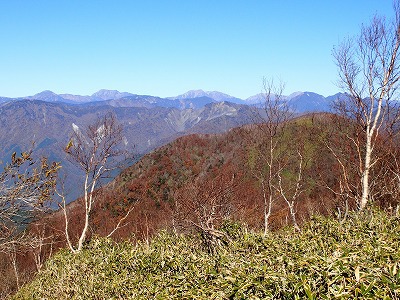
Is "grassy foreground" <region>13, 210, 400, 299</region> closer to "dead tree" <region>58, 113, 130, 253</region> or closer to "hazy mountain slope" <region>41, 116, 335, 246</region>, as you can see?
"dead tree" <region>58, 113, 130, 253</region>

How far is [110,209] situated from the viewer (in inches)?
3733

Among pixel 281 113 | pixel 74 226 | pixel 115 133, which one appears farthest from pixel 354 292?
pixel 74 226

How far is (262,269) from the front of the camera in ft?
15.8

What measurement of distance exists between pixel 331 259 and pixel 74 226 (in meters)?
76.3

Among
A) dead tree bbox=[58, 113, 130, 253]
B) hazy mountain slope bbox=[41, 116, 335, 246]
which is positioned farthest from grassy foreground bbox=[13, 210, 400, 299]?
hazy mountain slope bbox=[41, 116, 335, 246]

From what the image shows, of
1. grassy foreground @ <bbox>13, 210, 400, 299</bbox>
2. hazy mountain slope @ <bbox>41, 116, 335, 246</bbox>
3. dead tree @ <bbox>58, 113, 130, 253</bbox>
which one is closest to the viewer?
Answer: grassy foreground @ <bbox>13, 210, 400, 299</bbox>

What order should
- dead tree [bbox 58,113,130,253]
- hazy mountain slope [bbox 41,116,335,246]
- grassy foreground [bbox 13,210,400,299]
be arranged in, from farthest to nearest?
hazy mountain slope [bbox 41,116,335,246] → dead tree [bbox 58,113,130,253] → grassy foreground [bbox 13,210,400,299]

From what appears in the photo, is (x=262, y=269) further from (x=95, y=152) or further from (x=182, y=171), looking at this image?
(x=182, y=171)

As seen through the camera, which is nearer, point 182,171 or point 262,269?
point 262,269

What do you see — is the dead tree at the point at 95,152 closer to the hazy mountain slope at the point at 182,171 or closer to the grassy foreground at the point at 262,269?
the grassy foreground at the point at 262,269

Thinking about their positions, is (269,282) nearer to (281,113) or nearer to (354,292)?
(354,292)

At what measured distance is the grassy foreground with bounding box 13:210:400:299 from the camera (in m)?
3.58

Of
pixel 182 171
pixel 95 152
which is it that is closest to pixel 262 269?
pixel 95 152

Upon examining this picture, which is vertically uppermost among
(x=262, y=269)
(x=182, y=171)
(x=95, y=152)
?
(x=95, y=152)
